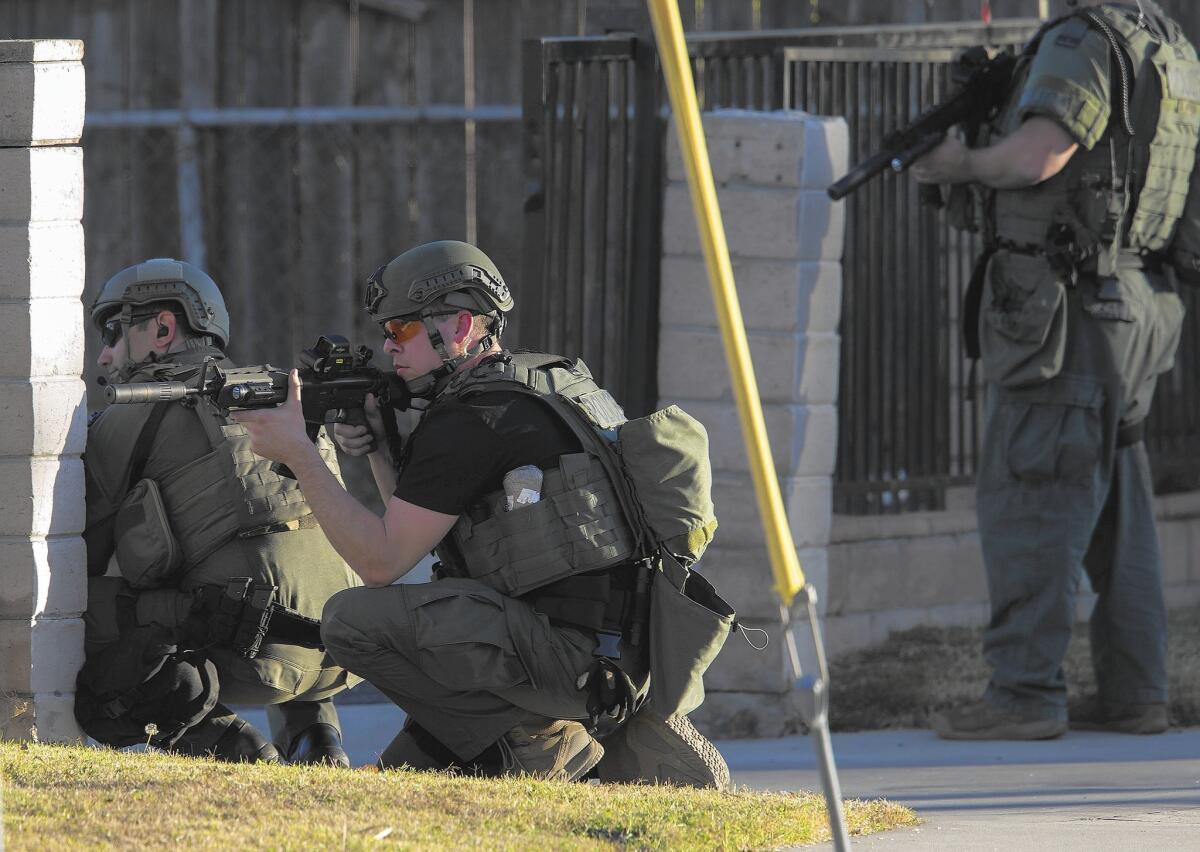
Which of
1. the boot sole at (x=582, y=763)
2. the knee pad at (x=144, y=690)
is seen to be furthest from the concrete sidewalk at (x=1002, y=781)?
the knee pad at (x=144, y=690)

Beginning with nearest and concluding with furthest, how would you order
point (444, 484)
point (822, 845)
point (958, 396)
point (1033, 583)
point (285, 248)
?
point (822, 845) < point (444, 484) < point (1033, 583) < point (958, 396) < point (285, 248)

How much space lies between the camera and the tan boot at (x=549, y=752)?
4.96 m

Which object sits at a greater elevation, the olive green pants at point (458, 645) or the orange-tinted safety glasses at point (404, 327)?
the orange-tinted safety glasses at point (404, 327)

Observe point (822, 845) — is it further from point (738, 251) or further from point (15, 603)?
point (738, 251)

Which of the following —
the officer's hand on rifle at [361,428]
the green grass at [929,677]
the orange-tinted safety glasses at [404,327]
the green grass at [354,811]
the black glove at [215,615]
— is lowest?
the green grass at [929,677]

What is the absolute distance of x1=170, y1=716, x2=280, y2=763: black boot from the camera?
5.25m

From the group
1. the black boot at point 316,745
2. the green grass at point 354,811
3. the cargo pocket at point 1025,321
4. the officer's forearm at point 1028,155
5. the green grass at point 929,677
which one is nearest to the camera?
the green grass at point 354,811

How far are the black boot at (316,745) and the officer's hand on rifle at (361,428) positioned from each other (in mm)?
954

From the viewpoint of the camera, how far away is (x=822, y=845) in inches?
169

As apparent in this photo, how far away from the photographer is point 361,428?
5094 mm

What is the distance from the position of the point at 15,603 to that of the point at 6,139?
122cm

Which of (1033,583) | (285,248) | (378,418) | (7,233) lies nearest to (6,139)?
(7,233)

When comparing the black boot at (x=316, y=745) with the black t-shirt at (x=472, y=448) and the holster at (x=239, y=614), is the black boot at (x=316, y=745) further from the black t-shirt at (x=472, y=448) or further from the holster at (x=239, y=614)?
the black t-shirt at (x=472, y=448)

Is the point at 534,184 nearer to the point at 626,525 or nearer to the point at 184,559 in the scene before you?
the point at 184,559
